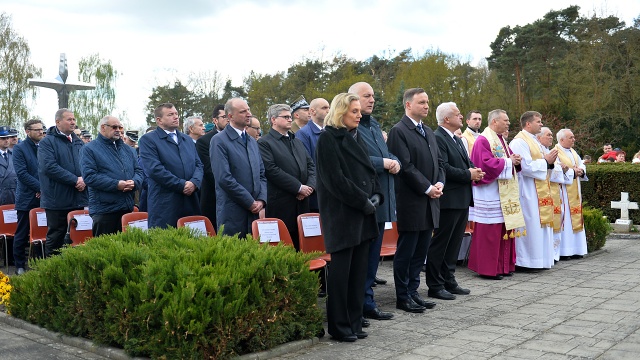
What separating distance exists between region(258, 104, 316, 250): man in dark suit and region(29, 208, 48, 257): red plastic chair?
3472mm

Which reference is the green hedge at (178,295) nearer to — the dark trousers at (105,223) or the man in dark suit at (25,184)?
the dark trousers at (105,223)

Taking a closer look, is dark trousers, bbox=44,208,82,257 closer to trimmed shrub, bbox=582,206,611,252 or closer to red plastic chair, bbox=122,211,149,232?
red plastic chair, bbox=122,211,149,232

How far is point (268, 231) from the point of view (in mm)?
6895

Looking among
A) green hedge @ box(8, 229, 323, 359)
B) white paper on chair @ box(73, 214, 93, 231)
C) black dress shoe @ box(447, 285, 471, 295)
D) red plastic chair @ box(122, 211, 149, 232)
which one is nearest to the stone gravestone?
black dress shoe @ box(447, 285, 471, 295)

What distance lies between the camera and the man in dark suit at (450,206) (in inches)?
303

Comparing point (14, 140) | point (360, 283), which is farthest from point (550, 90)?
point (360, 283)

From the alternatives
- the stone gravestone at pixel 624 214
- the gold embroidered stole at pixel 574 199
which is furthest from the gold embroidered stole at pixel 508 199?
the stone gravestone at pixel 624 214

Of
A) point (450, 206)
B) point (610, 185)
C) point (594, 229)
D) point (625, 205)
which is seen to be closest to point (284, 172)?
point (450, 206)

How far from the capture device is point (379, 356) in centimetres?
529

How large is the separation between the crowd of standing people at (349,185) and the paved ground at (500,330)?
1.06 ft

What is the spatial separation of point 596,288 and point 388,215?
2.99m

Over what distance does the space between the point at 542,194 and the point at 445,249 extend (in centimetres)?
257

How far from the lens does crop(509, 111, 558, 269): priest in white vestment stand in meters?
9.45

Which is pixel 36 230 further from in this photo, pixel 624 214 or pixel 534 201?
pixel 624 214
